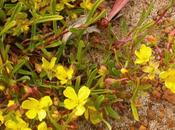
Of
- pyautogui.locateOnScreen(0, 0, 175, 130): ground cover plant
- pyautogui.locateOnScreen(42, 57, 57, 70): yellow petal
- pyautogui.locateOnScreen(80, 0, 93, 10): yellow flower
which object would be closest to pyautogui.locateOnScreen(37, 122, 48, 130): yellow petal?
pyautogui.locateOnScreen(0, 0, 175, 130): ground cover plant

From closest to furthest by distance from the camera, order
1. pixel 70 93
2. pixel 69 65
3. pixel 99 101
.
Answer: pixel 70 93 → pixel 99 101 → pixel 69 65

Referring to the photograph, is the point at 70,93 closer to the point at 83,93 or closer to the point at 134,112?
the point at 83,93

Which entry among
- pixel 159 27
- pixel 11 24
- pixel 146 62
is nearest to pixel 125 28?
pixel 159 27

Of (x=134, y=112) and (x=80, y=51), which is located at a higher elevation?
(x=80, y=51)

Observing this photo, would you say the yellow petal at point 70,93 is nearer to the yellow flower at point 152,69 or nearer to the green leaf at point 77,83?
the green leaf at point 77,83

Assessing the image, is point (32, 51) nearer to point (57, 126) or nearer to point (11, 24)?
point (11, 24)

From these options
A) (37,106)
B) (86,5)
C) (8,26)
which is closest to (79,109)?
(37,106)

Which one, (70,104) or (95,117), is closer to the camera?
(70,104)
